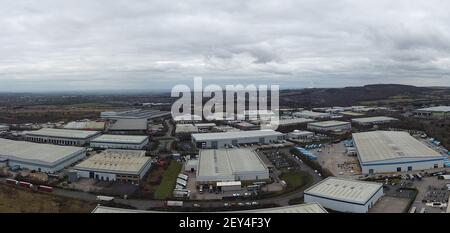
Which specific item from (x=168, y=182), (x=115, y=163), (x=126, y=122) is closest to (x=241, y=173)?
(x=168, y=182)

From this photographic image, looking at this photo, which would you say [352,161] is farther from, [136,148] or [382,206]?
[136,148]

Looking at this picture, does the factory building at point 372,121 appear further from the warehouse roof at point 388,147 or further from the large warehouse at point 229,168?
the large warehouse at point 229,168

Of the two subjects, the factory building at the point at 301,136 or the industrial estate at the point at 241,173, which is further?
the factory building at the point at 301,136

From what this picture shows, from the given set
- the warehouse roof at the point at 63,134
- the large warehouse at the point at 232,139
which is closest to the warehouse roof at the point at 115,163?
the large warehouse at the point at 232,139

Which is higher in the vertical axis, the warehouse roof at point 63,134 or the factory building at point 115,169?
the warehouse roof at point 63,134

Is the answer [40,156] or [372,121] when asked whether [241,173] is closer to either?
[40,156]

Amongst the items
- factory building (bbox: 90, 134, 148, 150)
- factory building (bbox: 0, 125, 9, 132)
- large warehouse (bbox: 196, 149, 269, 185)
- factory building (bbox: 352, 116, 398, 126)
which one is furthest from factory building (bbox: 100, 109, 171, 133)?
factory building (bbox: 352, 116, 398, 126)

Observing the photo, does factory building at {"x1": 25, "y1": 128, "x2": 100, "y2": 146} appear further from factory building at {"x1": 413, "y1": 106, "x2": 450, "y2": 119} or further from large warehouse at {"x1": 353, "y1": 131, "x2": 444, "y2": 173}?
factory building at {"x1": 413, "y1": 106, "x2": 450, "y2": 119}
